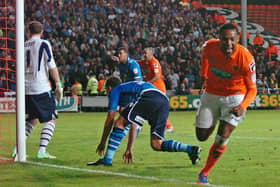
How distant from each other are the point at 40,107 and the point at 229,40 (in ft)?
12.9

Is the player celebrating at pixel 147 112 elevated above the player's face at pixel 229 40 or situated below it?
below

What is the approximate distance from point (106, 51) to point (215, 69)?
22.7 metres

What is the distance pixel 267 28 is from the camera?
43000 mm

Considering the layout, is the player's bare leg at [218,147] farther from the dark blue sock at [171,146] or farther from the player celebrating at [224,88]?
the dark blue sock at [171,146]

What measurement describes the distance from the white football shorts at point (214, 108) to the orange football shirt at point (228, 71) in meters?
0.07

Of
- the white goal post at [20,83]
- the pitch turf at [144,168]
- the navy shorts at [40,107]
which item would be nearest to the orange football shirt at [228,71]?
the pitch turf at [144,168]

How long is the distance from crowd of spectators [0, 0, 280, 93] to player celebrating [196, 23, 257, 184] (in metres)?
20.0

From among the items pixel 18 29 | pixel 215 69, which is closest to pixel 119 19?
pixel 18 29

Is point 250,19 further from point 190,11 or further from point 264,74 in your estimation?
point 264,74

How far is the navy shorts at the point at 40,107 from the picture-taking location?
10.5 m

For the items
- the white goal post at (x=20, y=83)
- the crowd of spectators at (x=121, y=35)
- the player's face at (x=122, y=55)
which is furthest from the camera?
the crowd of spectators at (x=121, y=35)

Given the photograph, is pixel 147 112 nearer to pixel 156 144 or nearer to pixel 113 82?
pixel 156 144

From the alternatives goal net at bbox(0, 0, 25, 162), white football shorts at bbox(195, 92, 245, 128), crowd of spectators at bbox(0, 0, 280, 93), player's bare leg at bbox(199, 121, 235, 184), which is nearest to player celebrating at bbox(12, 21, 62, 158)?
goal net at bbox(0, 0, 25, 162)

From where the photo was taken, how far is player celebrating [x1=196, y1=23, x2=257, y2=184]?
305 inches
